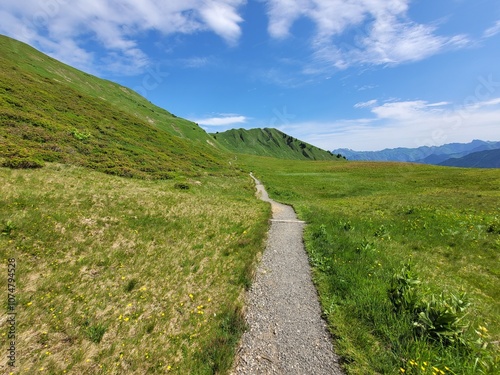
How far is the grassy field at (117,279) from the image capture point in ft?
22.6

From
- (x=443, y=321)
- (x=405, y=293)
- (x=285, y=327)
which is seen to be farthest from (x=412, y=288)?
(x=285, y=327)

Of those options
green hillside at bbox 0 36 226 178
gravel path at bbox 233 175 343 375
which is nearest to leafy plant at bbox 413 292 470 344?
gravel path at bbox 233 175 343 375

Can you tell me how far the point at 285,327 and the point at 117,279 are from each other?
305 inches

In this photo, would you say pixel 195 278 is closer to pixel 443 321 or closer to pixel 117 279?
pixel 117 279

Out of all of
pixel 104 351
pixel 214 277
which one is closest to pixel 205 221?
pixel 214 277

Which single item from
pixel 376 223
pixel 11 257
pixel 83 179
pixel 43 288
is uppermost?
pixel 83 179

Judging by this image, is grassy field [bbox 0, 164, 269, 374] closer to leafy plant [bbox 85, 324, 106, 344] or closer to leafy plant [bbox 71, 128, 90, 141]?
leafy plant [bbox 85, 324, 106, 344]

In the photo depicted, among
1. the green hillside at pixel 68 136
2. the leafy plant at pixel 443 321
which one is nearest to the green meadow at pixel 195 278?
the leafy plant at pixel 443 321

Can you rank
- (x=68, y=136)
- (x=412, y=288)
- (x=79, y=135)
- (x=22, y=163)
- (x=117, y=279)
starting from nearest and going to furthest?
(x=412, y=288)
(x=117, y=279)
(x=22, y=163)
(x=68, y=136)
(x=79, y=135)

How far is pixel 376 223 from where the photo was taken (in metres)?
20.9

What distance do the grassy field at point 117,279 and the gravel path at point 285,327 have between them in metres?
0.59

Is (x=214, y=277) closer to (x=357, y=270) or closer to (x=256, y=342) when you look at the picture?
(x=256, y=342)

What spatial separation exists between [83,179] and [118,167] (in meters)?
8.40

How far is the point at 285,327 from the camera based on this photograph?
8.02 metres
